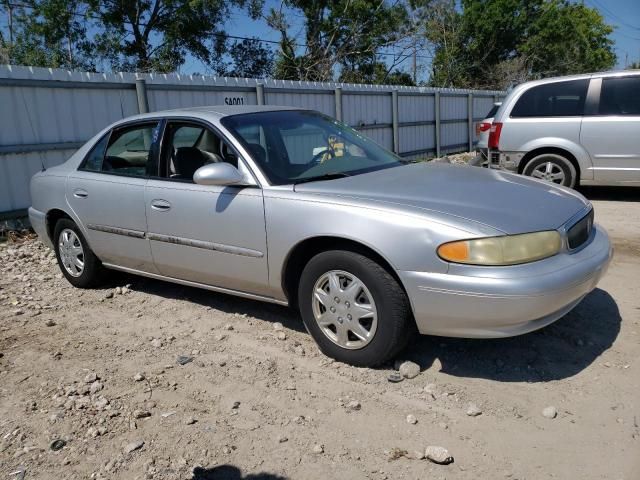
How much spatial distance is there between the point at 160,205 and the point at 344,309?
165 cm

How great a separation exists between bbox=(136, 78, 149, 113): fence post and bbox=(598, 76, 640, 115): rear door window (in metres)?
6.34

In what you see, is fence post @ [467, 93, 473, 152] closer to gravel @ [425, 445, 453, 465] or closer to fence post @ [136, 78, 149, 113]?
fence post @ [136, 78, 149, 113]

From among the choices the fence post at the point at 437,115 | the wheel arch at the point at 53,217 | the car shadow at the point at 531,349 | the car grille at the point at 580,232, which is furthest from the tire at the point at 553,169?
the fence post at the point at 437,115

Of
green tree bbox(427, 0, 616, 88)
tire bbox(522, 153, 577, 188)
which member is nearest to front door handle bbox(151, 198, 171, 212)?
tire bbox(522, 153, 577, 188)

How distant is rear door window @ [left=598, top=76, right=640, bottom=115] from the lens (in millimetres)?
7629

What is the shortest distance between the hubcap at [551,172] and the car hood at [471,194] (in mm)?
4574

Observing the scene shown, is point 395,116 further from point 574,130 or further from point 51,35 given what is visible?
point 51,35

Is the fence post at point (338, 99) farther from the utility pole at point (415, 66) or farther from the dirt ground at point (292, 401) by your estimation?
the utility pole at point (415, 66)

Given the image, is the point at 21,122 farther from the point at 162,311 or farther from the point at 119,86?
the point at 162,311

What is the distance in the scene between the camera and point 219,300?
4.78 m

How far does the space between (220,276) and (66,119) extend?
508 cm

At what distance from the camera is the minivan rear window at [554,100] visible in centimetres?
803

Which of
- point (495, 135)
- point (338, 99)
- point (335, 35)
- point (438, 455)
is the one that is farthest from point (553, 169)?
point (335, 35)

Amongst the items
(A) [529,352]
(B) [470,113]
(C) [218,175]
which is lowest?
(A) [529,352]
